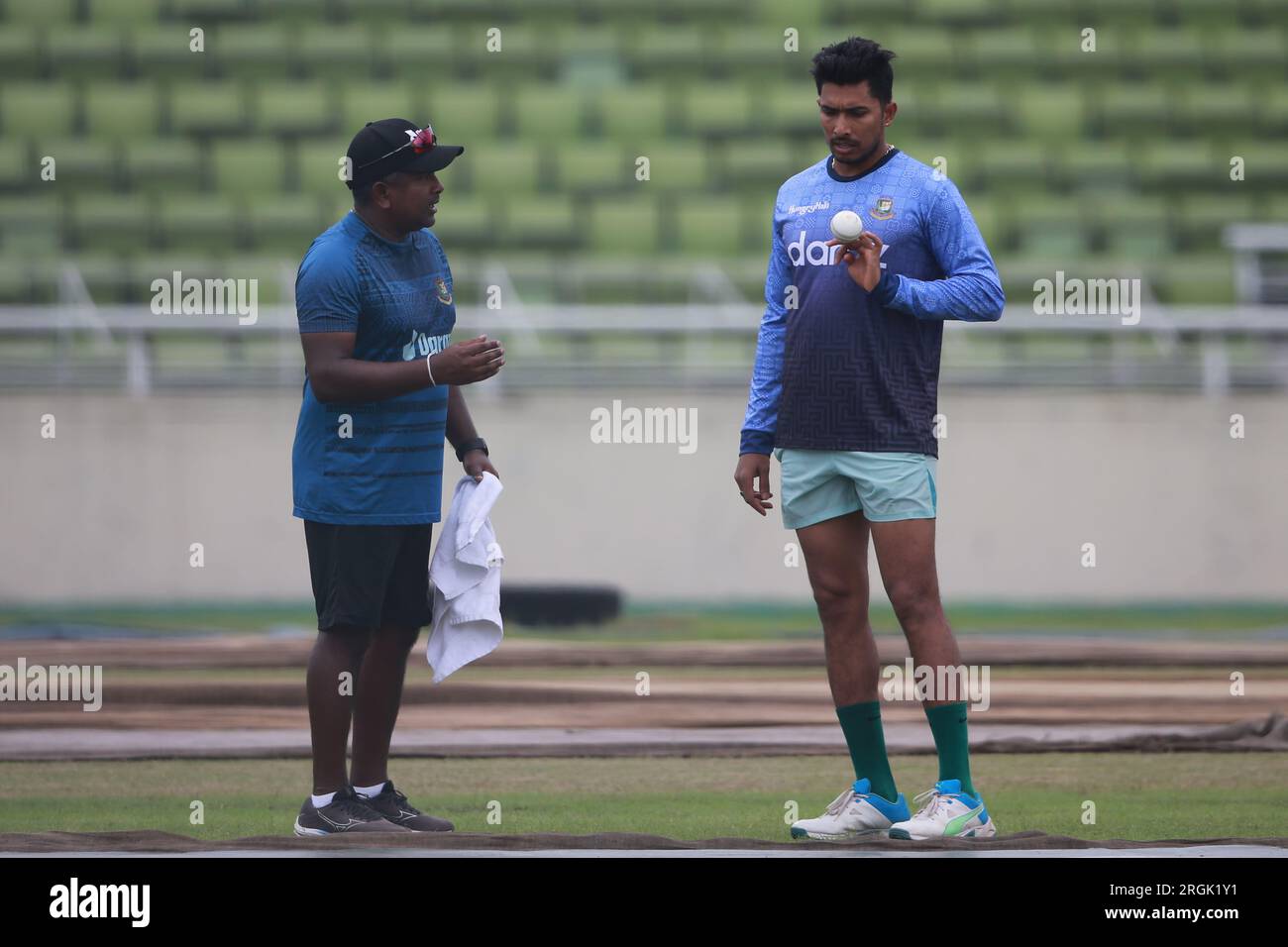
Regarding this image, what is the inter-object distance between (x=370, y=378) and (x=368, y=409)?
0.15 meters

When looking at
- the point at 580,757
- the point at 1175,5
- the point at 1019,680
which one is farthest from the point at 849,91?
the point at 1175,5

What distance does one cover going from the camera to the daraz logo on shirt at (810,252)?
4000 millimetres

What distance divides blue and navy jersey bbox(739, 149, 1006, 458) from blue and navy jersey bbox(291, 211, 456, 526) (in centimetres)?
84

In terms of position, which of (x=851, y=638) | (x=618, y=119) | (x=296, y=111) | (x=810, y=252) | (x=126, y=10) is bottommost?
(x=851, y=638)

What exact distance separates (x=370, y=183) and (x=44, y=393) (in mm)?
5508

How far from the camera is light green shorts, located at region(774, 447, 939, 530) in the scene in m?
3.96

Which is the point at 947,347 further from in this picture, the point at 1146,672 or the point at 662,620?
the point at 1146,672

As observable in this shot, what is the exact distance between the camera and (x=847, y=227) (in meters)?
3.80

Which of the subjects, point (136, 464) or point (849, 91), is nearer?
point (849, 91)

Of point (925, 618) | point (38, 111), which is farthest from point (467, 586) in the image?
point (38, 111)

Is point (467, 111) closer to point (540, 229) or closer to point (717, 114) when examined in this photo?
point (540, 229)

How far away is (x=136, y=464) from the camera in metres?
9.23

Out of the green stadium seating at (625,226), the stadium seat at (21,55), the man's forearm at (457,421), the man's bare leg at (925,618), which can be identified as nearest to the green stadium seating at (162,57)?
the stadium seat at (21,55)

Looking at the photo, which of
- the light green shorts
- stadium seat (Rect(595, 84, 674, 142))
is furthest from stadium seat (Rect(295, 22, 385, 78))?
the light green shorts
